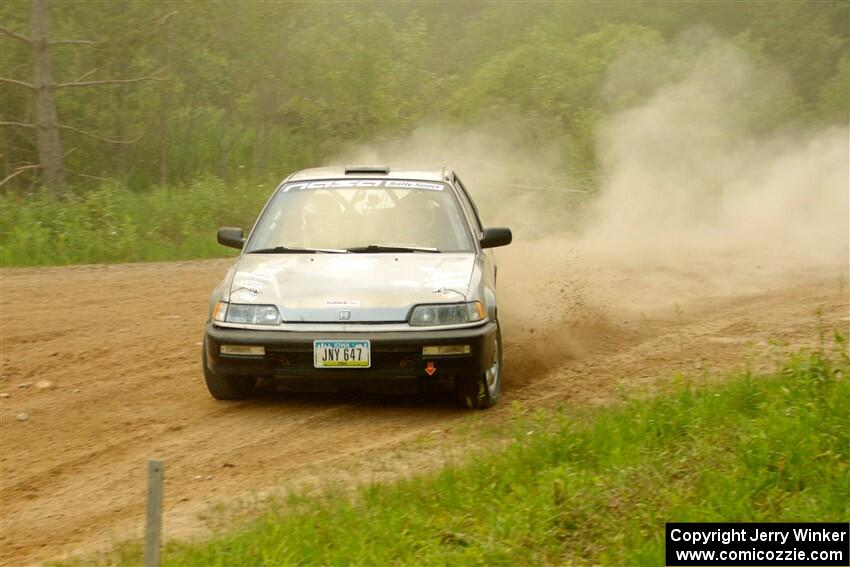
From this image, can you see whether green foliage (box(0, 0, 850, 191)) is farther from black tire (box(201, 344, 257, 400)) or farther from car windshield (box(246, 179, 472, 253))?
black tire (box(201, 344, 257, 400))

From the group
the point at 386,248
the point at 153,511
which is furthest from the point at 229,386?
the point at 153,511

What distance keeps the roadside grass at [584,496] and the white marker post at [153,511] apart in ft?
2.62

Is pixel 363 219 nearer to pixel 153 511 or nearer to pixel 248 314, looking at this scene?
pixel 248 314

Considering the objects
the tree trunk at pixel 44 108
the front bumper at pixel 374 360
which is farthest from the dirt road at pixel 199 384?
the tree trunk at pixel 44 108

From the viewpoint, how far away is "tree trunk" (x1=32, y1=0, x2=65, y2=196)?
17062 mm

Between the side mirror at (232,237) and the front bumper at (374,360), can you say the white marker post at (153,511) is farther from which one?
the side mirror at (232,237)

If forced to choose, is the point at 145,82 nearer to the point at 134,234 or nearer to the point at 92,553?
the point at 134,234

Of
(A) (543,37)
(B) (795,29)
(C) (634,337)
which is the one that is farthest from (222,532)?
(B) (795,29)

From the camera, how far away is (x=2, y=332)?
10133 mm

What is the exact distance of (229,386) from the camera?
748 cm

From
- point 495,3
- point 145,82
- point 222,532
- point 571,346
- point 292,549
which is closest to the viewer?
point 292,549

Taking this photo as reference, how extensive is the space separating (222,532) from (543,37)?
25.3 metres

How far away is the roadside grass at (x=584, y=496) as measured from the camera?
4738 mm

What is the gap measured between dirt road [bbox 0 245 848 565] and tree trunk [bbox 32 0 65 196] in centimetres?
432
